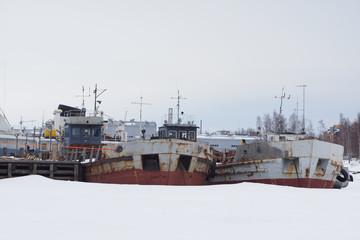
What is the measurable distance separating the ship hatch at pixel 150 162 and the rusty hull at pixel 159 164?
0.14m

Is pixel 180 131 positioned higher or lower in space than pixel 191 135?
higher

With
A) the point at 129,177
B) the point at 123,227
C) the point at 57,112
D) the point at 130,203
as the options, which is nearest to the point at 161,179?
the point at 129,177

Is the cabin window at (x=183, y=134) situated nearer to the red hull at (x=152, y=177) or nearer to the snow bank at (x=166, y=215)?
the red hull at (x=152, y=177)

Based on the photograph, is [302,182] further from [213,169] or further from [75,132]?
[75,132]

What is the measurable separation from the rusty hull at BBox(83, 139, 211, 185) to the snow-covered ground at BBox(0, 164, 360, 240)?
569cm

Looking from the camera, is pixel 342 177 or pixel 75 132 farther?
pixel 75 132

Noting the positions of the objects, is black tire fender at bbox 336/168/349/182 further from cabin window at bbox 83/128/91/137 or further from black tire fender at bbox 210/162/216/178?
cabin window at bbox 83/128/91/137

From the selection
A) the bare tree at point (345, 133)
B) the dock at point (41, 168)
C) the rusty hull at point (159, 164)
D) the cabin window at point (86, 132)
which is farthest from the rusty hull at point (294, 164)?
the bare tree at point (345, 133)

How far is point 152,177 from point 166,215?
1045 centimetres

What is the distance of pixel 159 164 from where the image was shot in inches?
763

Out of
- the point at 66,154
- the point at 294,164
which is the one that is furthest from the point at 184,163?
the point at 66,154

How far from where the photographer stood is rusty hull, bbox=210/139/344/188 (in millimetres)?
18406

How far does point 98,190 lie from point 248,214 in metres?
5.89

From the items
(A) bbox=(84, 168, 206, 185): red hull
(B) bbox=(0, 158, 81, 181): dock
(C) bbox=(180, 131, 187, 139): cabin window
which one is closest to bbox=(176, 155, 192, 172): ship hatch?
(A) bbox=(84, 168, 206, 185): red hull
